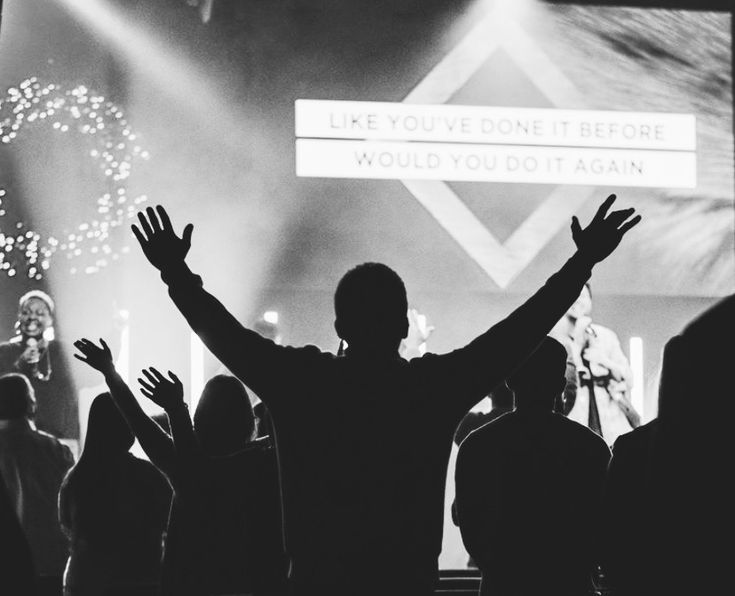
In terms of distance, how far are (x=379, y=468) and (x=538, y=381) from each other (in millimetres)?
788

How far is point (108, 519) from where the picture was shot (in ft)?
7.45

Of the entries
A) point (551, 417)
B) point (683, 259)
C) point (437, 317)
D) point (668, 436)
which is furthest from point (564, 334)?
point (668, 436)

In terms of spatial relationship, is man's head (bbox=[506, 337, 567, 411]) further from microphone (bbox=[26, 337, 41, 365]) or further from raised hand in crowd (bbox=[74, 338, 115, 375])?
microphone (bbox=[26, 337, 41, 365])

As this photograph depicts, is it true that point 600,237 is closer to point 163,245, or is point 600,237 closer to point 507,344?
point 507,344

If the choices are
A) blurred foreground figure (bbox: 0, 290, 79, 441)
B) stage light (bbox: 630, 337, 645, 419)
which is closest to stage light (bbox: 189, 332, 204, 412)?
blurred foreground figure (bbox: 0, 290, 79, 441)

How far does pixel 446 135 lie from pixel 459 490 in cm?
413

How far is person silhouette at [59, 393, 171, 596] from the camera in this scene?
2.27 m

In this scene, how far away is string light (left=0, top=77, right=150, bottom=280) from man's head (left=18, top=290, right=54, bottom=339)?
13.7 inches

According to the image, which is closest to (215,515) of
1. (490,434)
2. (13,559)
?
(490,434)

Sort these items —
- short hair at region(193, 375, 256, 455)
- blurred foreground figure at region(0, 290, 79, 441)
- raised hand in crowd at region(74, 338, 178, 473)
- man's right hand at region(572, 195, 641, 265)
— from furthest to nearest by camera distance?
blurred foreground figure at region(0, 290, 79, 441) < short hair at region(193, 375, 256, 455) < raised hand in crowd at region(74, 338, 178, 473) < man's right hand at region(572, 195, 641, 265)

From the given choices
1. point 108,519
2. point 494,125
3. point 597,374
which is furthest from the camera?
point 494,125

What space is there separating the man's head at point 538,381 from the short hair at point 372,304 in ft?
2.26

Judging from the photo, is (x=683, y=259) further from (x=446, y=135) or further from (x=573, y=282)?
(x=573, y=282)

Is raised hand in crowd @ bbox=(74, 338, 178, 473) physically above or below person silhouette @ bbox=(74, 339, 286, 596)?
above
